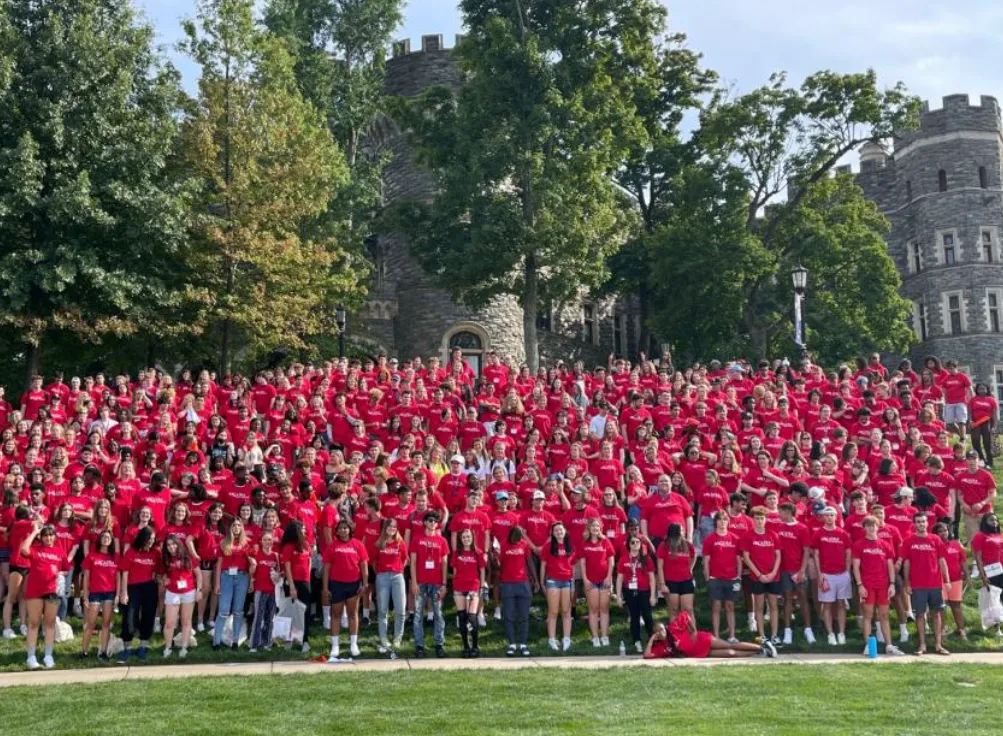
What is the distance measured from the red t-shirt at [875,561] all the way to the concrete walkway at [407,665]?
980mm

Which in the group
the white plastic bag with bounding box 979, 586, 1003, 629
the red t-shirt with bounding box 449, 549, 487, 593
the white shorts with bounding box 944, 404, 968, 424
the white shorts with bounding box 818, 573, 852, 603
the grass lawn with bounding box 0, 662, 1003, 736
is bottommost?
the grass lawn with bounding box 0, 662, 1003, 736

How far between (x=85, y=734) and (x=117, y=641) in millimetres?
3527

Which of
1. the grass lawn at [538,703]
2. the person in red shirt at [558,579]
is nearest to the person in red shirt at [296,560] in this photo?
the grass lawn at [538,703]

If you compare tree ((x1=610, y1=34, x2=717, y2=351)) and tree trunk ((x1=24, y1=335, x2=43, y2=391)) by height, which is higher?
tree ((x1=610, y1=34, x2=717, y2=351))

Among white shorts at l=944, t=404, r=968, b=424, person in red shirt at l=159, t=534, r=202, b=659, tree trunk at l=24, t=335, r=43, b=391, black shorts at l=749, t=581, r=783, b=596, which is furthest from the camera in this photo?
tree trunk at l=24, t=335, r=43, b=391

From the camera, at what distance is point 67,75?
24.0m

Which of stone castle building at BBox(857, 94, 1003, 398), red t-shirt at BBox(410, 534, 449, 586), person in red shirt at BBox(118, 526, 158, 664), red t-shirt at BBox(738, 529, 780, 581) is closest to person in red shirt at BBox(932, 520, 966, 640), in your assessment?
red t-shirt at BBox(738, 529, 780, 581)

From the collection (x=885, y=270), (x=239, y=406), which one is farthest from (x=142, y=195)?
(x=885, y=270)

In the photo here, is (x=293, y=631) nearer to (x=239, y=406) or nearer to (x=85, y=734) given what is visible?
(x=85, y=734)

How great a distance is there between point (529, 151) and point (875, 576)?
1804 centimetres

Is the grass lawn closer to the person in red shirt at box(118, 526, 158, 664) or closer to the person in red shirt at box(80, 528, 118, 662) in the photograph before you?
the person in red shirt at box(118, 526, 158, 664)

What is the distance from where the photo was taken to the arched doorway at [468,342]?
39.4 m

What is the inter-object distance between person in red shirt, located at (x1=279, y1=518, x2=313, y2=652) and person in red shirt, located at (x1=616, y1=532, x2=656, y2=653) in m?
4.13

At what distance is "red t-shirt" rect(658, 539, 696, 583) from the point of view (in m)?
13.6
